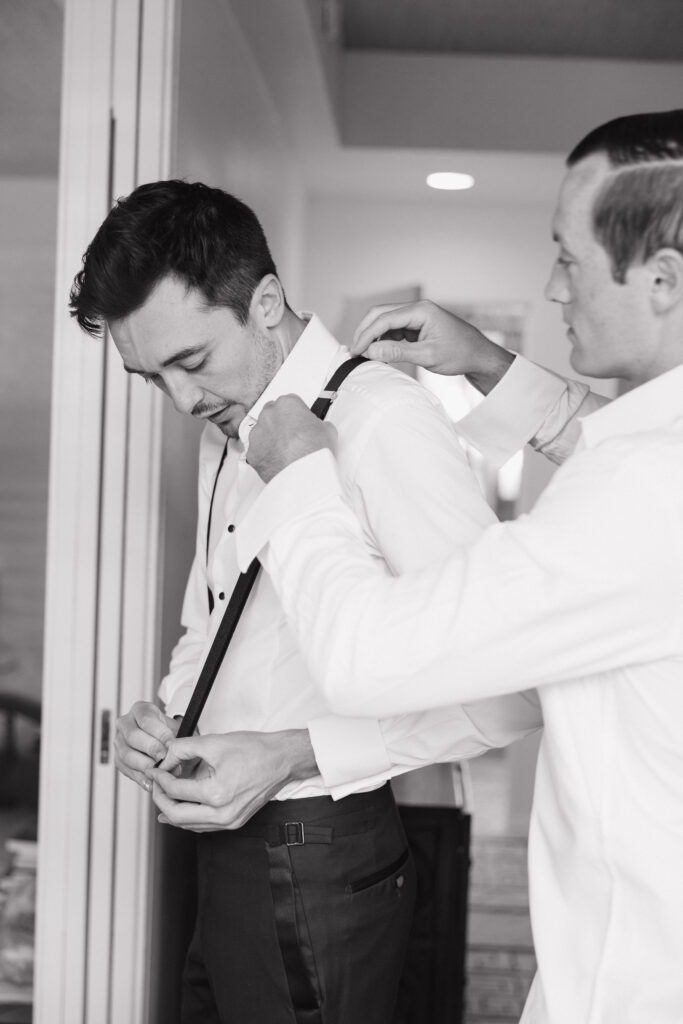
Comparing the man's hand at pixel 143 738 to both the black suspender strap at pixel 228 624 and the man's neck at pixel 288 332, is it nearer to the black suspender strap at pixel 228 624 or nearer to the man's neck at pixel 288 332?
the black suspender strap at pixel 228 624

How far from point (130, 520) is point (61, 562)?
15 centimetres

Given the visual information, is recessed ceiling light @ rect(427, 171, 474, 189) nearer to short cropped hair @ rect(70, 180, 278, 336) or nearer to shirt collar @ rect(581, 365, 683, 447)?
short cropped hair @ rect(70, 180, 278, 336)

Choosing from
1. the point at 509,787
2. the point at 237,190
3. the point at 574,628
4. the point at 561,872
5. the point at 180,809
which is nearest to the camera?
the point at 574,628

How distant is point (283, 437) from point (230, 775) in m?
0.46

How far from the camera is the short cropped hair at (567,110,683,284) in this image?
2.86 ft

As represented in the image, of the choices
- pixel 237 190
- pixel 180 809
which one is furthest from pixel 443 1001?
pixel 237 190

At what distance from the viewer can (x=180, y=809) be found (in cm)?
134

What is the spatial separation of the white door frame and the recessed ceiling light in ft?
9.83

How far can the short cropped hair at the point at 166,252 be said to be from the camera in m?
1.40

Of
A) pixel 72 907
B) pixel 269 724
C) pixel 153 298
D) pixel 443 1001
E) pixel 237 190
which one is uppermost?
pixel 237 190

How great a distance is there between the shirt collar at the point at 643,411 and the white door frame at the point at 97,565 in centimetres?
114

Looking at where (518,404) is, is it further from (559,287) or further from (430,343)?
(559,287)

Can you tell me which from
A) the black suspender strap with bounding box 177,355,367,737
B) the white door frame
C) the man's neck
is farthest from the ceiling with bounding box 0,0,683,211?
the black suspender strap with bounding box 177,355,367,737

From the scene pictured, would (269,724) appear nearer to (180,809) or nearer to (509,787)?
(180,809)
